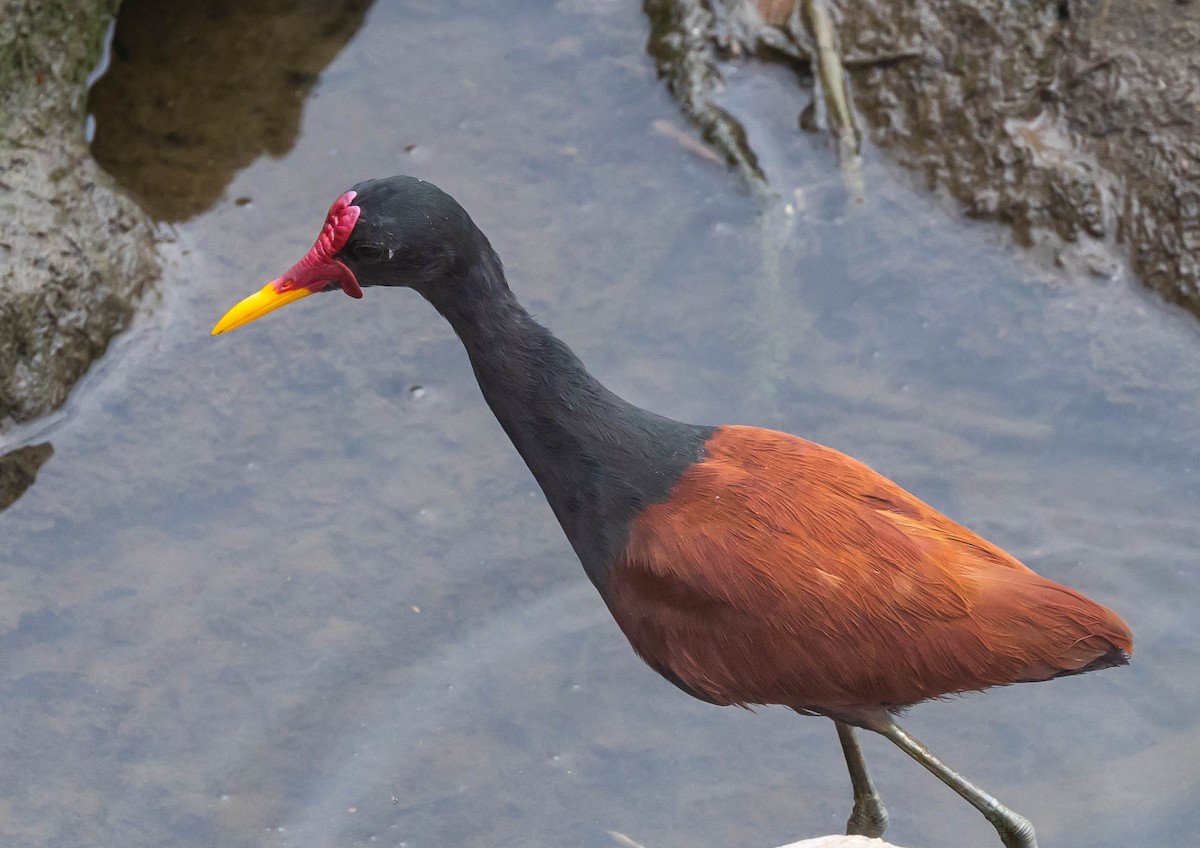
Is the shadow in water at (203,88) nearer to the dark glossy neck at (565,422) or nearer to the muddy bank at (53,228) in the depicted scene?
the muddy bank at (53,228)

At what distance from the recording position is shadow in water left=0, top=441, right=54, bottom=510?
5137 mm

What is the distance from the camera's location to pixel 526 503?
516cm

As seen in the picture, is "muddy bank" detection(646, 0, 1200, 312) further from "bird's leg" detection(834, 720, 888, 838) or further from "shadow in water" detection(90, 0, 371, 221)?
"bird's leg" detection(834, 720, 888, 838)

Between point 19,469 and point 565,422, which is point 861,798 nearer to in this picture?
point 565,422

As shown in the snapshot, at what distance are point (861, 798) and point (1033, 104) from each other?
123 inches

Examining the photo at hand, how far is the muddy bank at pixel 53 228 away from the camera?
5.29 m

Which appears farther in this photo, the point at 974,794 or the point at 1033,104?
the point at 1033,104

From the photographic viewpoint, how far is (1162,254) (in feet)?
18.7

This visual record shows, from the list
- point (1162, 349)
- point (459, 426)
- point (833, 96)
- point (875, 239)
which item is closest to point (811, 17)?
point (833, 96)

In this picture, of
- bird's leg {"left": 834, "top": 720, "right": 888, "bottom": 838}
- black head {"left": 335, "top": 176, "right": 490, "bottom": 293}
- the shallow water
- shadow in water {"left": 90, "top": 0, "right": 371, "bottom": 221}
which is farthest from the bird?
shadow in water {"left": 90, "top": 0, "right": 371, "bottom": 221}

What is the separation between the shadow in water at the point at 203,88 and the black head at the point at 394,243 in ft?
8.35

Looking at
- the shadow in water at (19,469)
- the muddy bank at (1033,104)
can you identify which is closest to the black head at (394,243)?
the shadow in water at (19,469)

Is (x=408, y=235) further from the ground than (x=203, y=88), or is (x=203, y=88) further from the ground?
(x=408, y=235)

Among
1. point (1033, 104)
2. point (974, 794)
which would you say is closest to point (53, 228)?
point (974, 794)
